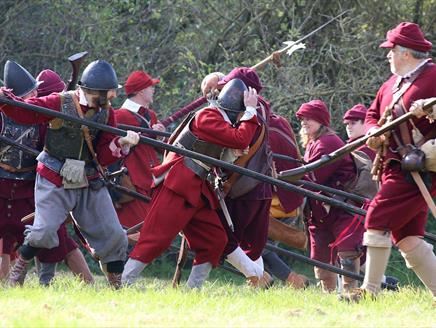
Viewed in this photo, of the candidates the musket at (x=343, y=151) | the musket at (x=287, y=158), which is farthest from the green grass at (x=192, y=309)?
the musket at (x=287, y=158)

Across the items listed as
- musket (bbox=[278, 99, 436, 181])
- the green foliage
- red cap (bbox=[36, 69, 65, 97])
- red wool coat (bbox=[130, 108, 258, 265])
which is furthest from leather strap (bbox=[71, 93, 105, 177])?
the green foliage

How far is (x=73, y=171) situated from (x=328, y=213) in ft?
10.0

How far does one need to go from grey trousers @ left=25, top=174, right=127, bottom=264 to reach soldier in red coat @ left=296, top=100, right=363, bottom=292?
2.38 metres

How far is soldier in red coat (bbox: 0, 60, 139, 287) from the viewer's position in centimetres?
859

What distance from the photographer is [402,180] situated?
7910 millimetres

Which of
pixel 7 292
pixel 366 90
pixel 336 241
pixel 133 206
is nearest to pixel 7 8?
pixel 366 90

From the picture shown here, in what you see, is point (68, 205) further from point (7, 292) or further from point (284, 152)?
point (284, 152)

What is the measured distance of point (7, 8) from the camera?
1602 cm

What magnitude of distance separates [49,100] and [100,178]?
2.23 ft

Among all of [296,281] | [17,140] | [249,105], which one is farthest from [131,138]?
[296,281]

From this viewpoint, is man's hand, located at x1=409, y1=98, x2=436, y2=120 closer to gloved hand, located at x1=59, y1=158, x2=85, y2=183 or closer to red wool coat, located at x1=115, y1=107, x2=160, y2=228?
gloved hand, located at x1=59, y1=158, x2=85, y2=183

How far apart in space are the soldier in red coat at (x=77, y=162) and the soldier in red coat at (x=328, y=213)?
2.45 m

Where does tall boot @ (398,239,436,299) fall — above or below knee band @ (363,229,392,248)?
below

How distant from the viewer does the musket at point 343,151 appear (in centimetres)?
779
